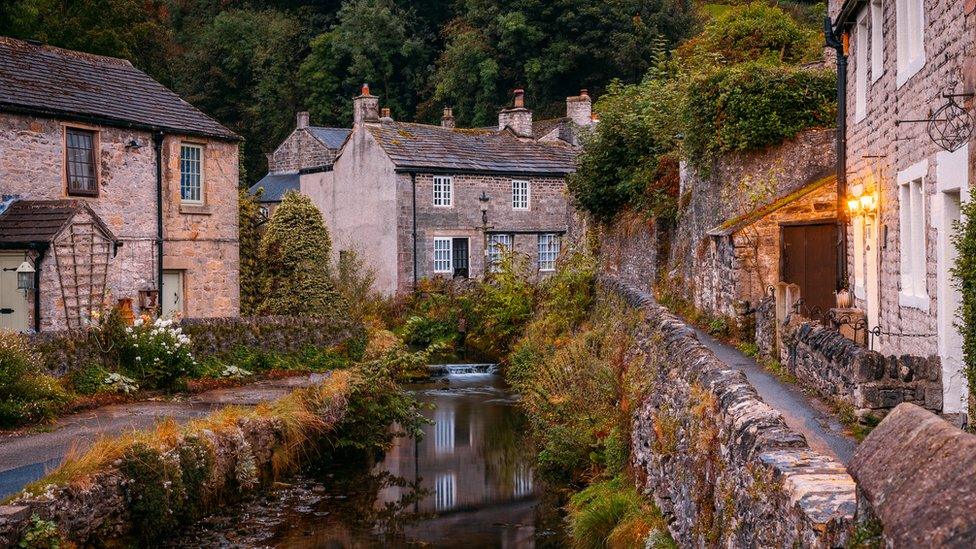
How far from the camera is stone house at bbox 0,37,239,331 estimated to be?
2127 centimetres

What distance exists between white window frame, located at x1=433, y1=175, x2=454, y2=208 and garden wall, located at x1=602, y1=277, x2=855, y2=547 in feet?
89.0

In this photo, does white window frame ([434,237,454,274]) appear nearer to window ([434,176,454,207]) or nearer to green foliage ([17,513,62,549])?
window ([434,176,454,207])

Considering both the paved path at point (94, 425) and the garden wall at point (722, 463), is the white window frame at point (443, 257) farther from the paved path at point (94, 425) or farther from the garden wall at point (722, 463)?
the garden wall at point (722, 463)

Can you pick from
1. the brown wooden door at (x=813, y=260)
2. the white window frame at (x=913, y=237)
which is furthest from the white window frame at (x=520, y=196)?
the white window frame at (x=913, y=237)

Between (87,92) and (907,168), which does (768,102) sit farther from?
(87,92)

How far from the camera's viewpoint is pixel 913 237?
12.9 meters

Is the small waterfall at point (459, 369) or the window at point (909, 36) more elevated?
the window at point (909, 36)

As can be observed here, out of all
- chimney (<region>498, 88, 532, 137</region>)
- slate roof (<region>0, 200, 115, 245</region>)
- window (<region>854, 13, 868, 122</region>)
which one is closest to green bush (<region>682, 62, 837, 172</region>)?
window (<region>854, 13, 868, 122</region>)

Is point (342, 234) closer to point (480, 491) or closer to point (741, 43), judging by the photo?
point (741, 43)

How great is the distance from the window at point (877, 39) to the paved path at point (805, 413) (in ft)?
14.2

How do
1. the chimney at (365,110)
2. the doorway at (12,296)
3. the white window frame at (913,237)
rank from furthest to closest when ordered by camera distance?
the chimney at (365,110) → the doorway at (12,296) → the white window frame at (913,237)

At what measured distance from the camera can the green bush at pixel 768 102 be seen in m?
20.5

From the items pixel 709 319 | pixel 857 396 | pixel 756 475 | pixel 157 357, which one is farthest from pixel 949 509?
pixel 709 319

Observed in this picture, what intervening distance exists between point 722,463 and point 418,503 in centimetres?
859
